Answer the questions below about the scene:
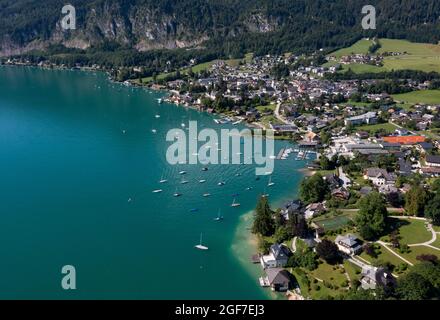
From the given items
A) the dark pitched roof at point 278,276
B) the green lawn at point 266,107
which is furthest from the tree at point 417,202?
the green lawn at point 266,107

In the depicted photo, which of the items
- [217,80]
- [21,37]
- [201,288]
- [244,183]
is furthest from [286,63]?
[21,37]

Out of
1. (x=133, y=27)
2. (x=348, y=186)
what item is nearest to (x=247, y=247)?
(x=348, y=186)

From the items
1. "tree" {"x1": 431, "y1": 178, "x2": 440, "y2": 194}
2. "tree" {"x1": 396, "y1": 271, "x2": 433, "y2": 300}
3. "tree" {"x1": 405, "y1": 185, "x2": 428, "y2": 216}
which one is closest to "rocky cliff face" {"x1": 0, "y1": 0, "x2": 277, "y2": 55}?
"tree" {"x1": 431, "y1": 178, "x2": 440, "y2": 194}

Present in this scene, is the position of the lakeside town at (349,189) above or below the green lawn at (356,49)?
below

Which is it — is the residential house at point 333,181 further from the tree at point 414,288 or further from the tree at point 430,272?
the tree at point 414,288

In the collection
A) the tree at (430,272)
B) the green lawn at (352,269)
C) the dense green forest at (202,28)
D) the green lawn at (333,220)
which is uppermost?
the dense green forest at (202,28)

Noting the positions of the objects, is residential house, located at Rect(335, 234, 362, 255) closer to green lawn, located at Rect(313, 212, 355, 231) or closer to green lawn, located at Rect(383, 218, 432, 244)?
green lawn, located at Rect(313, 212, 355, 231)
